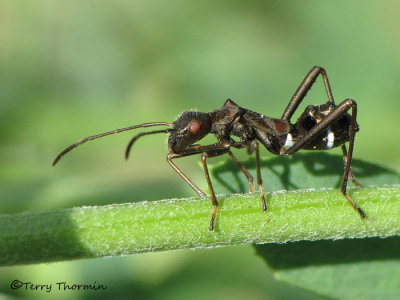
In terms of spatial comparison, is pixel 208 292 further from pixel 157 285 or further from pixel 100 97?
pixel 100 97

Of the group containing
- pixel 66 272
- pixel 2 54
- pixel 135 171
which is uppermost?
pixel 2 54

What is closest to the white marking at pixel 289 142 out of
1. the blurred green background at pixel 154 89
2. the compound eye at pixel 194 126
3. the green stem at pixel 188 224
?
the blurred green background at pixel 154 89

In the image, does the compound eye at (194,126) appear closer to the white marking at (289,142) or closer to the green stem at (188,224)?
the white marking at (289,142)

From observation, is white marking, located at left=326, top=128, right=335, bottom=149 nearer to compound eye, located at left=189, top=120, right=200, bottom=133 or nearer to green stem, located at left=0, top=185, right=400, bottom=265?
compound eye, located at left=189, top=120, right=200, bottom=133

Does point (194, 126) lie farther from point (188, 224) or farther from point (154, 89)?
point (154, 89)

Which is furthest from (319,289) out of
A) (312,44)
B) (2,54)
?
(2,54)

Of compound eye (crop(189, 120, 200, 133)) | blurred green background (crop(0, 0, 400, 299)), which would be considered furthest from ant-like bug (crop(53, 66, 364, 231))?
blurred green background (crop(0, 0, 400, 299))

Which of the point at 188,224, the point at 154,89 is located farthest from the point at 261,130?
the point at 154,89
